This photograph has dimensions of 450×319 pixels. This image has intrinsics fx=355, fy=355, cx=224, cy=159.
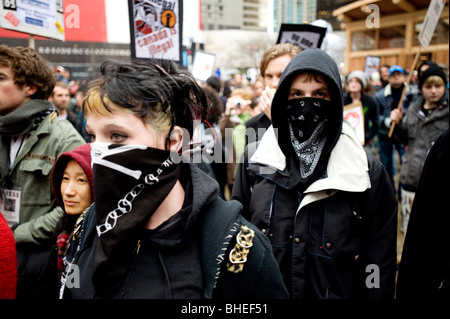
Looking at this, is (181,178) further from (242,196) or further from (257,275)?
(242,196)

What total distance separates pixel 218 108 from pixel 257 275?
12.1ft

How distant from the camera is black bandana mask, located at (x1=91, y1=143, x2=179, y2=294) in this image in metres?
1.23

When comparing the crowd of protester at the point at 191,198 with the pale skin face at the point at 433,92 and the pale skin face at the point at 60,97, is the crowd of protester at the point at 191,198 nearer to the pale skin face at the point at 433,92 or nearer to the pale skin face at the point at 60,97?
the pale skin face at the point at 433,92

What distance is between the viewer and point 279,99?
2.01m

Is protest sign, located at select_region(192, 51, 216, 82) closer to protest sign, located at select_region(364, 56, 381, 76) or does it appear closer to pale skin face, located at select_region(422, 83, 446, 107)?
pale skin face, located at select_region(422, 83, 446, 107)

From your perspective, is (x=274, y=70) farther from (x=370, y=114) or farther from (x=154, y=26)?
(x=370, y=114)

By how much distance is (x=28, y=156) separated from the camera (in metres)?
2.37

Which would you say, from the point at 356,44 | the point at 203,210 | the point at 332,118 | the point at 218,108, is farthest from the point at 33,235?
the point at 356,44

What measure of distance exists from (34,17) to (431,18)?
141 inches

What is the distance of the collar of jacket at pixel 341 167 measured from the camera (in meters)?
1.73

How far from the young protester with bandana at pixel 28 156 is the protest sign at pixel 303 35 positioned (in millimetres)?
2170

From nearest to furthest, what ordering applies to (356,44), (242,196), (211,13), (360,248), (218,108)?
(360,248) → (242,196) → (218,108) → (211,13) → (356,44)

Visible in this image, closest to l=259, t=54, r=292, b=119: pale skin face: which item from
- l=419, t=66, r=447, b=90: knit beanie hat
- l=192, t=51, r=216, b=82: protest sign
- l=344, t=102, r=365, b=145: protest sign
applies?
l=344, t=102, r=365, b=145: protest sign
